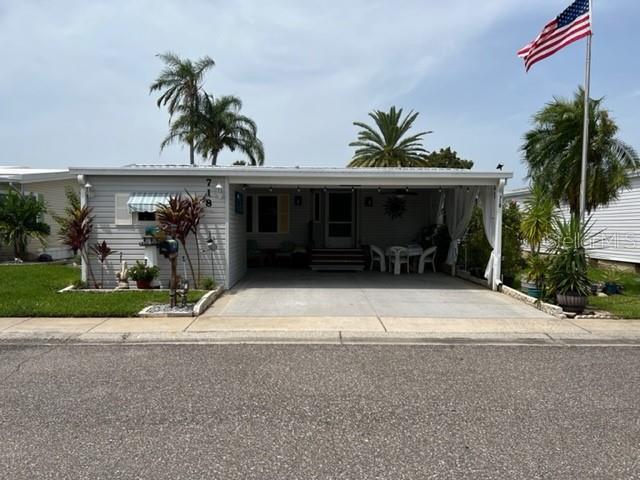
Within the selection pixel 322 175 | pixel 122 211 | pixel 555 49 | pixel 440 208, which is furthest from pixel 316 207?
pixel 555 49

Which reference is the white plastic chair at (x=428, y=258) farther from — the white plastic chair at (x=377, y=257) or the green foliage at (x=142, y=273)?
the green foliage at (x=142, y=273)

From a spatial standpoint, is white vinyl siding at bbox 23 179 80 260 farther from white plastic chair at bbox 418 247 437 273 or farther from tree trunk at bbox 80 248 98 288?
white plastic chair at bbox 418 247 437 273

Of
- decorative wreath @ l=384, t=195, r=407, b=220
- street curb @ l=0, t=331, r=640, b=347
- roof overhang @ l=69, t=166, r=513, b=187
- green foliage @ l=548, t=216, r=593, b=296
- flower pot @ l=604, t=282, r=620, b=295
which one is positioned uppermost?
roof overhang @ l=69, t=166, r=513, b=187

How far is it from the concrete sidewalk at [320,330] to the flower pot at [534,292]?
1.76 metres

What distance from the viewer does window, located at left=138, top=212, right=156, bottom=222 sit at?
35.8 feet

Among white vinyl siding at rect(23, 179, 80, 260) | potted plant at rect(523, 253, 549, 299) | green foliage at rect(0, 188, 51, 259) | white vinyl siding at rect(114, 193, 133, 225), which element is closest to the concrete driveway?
potted plant at rect(523, 253, 549, 299)

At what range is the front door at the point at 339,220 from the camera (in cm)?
1670

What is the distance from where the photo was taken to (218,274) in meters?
10.9

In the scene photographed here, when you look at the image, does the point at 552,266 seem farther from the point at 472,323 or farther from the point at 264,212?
the point at 264,212

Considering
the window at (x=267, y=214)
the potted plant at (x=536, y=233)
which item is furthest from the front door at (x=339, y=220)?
the potted plant at (x=536, y=233)

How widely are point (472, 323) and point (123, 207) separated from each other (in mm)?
7490

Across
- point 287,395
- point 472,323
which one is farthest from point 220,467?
point 472,323

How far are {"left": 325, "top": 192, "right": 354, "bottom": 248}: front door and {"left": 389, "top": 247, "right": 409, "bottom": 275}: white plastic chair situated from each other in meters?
2.07

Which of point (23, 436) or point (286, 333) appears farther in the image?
point (286, 333)
